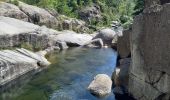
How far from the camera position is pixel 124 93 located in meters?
27.2

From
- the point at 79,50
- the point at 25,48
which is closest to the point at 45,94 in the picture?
the point at 25,48

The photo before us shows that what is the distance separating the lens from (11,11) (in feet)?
166

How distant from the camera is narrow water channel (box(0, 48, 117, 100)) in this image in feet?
89.9

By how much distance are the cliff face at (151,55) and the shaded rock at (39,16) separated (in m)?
32.8

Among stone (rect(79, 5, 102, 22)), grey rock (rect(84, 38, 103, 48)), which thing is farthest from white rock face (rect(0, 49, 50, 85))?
stone (rect(79, 5, 102, 22))

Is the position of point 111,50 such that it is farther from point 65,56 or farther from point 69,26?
point 69,26

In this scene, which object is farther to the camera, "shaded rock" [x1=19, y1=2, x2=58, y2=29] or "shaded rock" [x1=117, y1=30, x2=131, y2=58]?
"shaded rock" [x1=19, y1=2, x2=58, y2=29]

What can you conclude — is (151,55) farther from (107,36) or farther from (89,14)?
(89,14)

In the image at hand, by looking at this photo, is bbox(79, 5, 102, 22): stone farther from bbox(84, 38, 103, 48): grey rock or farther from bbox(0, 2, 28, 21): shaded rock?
bbox(0, 2, 28, 21): shaded rock

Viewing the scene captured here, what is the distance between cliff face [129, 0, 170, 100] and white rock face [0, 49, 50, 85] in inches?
478

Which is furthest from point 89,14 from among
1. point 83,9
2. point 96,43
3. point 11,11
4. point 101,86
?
point 101,86

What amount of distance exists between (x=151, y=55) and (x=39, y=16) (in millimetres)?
36731

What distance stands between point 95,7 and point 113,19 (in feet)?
53.7

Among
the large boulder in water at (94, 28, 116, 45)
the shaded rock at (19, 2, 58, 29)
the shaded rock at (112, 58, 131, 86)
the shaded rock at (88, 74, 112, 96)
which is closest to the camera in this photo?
the shaded rock at (88, 74, 112, 96)
